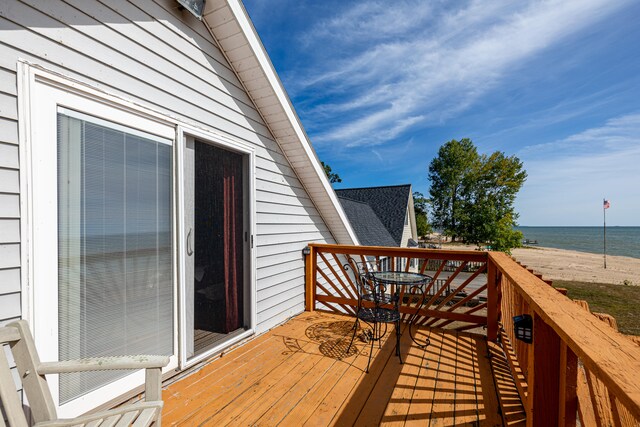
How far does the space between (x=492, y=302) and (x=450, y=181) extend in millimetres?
31425

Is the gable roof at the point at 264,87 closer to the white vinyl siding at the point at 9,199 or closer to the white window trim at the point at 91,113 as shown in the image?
the white window trim at the point at 91,113

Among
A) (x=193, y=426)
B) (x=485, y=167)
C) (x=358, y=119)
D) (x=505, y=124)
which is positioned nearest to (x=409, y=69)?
(x=358, y=119)

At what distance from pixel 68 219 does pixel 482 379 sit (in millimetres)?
3330

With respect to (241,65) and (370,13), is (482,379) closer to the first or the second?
(241,65)

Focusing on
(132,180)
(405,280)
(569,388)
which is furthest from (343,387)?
(132,180)

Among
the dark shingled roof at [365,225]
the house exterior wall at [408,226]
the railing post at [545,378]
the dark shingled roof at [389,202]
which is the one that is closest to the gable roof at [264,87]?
the railing post at [545,378]

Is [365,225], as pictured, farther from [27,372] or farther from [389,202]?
[27,372]

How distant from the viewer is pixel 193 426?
1764 millimetres

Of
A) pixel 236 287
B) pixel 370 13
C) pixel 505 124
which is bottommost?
pixel 236 287

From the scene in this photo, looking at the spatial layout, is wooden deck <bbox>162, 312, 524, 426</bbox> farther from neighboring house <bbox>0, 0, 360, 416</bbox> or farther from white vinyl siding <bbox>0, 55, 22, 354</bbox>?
white vinyl siding <bbox>0, 55, 22, 354</bbox>

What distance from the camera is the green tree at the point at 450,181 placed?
30500 mm

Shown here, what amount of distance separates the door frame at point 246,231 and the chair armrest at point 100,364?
37.8 inches

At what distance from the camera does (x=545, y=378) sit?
1319mm

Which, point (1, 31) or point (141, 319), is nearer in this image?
point (1, 31)
